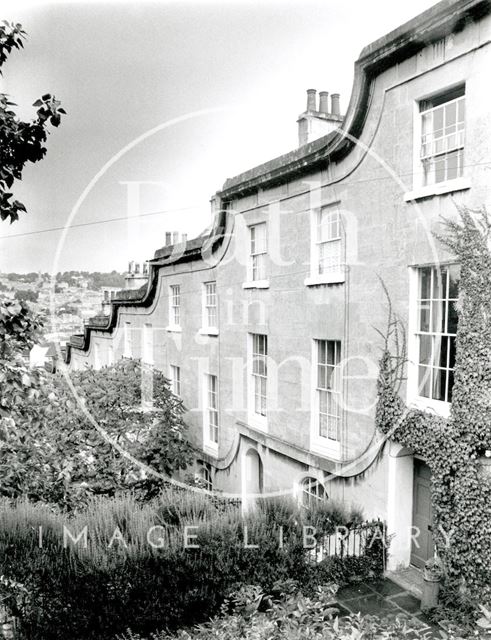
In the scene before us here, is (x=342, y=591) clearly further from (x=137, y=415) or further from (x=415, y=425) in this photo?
(x=137, y=415)

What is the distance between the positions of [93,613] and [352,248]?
29.4ft

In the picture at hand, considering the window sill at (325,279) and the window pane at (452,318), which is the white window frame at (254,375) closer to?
the window sill at (325,279)

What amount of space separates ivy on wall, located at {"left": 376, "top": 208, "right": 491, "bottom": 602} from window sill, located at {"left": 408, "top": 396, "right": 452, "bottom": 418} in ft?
0.72

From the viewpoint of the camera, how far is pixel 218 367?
1861cm

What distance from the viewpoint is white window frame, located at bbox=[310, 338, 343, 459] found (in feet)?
42.6

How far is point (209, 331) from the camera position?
19.0m

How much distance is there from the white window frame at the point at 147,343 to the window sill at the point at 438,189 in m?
16.7

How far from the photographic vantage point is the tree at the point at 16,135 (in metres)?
5.72

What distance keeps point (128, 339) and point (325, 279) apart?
17.0 m

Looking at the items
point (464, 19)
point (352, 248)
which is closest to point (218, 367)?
point (352, 248)

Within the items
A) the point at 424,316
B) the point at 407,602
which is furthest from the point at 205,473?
the point at 424,316

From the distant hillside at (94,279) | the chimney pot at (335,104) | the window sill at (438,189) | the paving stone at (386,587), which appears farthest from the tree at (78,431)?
the distant hillside at (94,279)

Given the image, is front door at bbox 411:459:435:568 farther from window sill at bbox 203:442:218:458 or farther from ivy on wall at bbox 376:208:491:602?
window sill at bbox 203:442:218:458

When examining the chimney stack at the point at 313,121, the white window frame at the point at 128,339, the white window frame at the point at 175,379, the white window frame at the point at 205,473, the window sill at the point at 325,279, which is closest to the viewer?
→ the window sill at the point at 325,279
